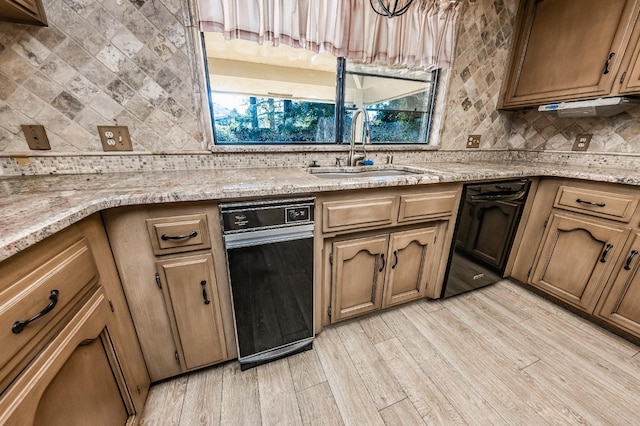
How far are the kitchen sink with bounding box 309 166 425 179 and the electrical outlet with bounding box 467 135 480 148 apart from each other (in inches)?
33.4

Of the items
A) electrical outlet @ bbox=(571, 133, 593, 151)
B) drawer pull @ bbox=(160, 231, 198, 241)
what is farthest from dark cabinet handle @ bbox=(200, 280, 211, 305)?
electrical outlet @ bbox=(571, 133, 593, 151)

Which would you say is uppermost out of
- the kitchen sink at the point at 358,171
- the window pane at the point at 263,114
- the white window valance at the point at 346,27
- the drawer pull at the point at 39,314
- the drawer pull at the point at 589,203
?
the white window valance at the point at 346,27

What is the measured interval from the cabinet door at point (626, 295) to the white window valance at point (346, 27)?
1.67 meters

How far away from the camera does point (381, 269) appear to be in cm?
147

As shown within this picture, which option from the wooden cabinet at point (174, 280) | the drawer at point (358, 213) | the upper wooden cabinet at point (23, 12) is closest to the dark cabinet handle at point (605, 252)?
the drawer at point (358, 213)

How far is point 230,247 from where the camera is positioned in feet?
3.36

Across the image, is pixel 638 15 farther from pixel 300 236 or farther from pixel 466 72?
pixel 300 236

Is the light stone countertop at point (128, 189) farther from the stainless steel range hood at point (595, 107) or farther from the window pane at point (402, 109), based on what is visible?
the window pane at point (402, 109)

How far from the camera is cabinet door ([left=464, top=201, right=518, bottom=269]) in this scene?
163 cm

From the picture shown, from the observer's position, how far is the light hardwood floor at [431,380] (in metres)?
1.06

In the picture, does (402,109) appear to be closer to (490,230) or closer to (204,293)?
(490,230)

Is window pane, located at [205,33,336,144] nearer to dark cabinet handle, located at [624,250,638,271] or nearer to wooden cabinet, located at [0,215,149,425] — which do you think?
wooden cabinet, located at [0,215,149,425]

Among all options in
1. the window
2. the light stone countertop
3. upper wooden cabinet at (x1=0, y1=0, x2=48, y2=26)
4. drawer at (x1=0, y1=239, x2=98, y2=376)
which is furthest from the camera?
the window

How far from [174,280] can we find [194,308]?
0.55 feet
